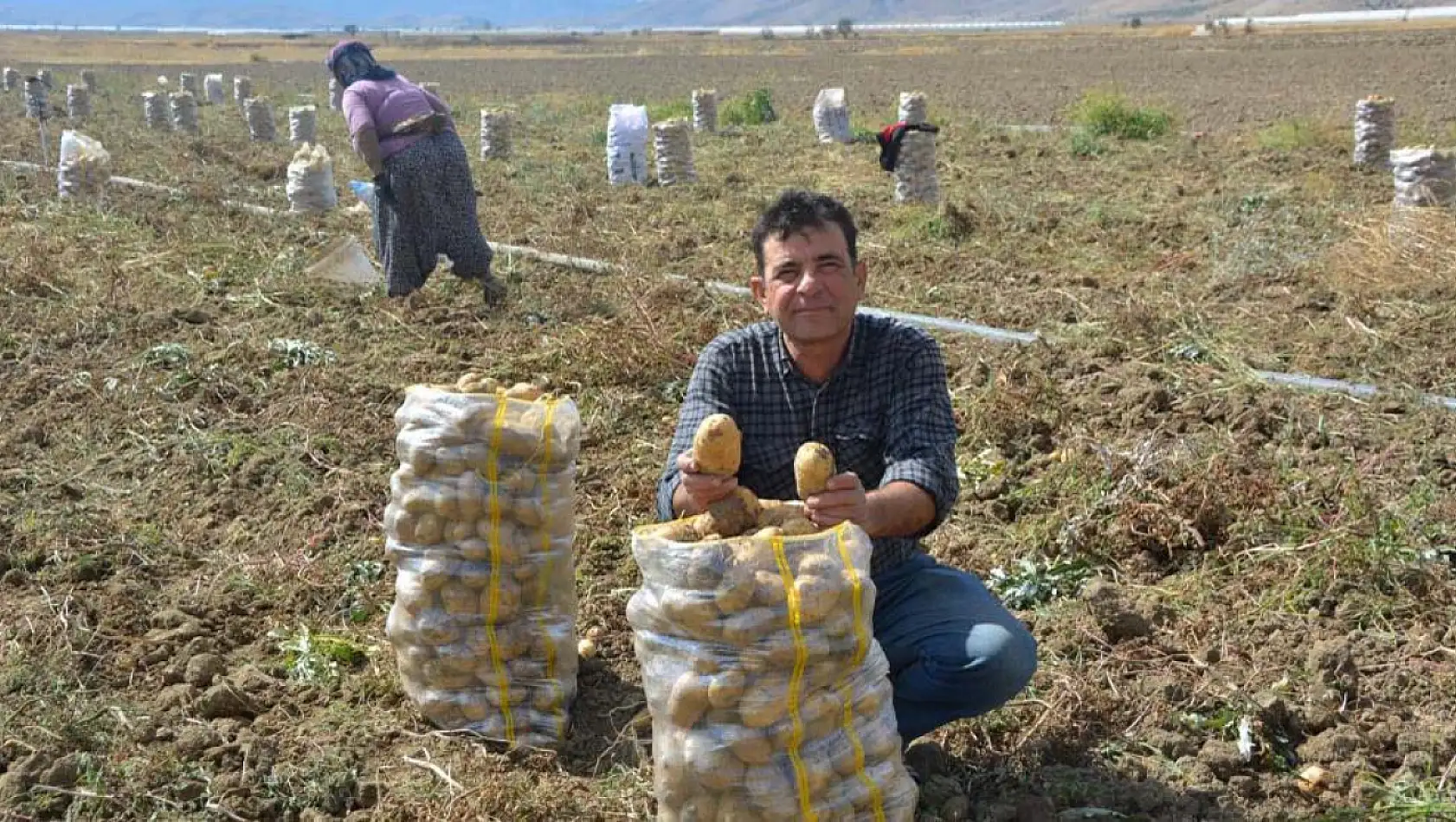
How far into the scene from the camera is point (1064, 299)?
7176 millimetres

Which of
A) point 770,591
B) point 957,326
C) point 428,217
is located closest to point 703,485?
point 770,591

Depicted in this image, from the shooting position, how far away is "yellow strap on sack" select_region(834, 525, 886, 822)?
243cm

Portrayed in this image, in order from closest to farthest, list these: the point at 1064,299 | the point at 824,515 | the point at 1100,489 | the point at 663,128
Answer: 1. the point at 824,515
2. the point at 1100,489
3. the point at 1064,299
4. the point at 663,128

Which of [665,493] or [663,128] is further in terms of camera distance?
[663,128]

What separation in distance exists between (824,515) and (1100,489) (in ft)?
7.45

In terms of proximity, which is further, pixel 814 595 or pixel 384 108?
pixel 384 108

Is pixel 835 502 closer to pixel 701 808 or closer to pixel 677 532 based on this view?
pixel 677 532

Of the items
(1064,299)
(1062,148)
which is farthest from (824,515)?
(1062,148)

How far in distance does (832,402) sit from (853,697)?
2.47 ft

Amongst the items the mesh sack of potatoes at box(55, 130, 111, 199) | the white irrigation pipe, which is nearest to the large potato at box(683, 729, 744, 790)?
the white irrigation pipe

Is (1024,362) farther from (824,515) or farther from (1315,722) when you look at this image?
(824,515)

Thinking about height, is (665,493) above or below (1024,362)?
above

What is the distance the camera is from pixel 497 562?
329 centimetres

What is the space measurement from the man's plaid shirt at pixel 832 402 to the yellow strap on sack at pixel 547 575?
405 mm
